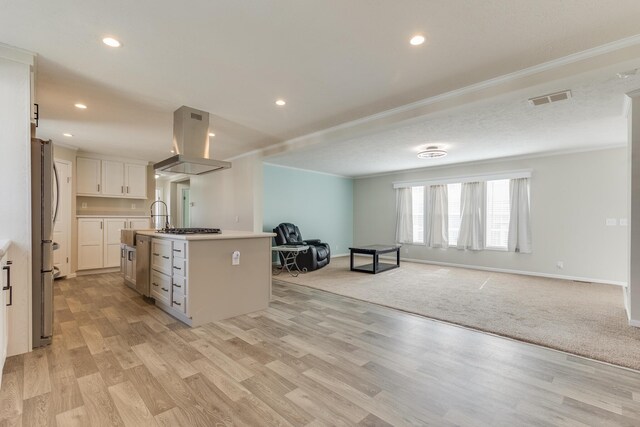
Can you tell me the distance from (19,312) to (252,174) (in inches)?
154

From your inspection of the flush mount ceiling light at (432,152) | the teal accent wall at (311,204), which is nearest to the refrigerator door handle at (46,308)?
the teal accent wall at (311,204)

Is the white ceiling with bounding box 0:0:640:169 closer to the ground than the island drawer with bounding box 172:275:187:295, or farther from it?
farther from it

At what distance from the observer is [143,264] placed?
402cm

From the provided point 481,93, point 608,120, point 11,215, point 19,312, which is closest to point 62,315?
point 19,312

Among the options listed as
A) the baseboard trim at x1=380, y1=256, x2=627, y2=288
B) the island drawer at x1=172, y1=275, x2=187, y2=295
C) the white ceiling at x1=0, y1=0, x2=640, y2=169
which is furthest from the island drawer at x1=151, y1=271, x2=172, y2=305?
the baseboard trim at x1=380, y1=256, x2=627, y2=288

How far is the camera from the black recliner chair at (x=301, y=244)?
6242 mm

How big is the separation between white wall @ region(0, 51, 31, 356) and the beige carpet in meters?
3.45

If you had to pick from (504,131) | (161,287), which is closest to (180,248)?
(161,287)

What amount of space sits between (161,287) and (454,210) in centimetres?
649

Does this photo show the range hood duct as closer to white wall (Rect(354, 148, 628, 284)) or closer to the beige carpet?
the beige carpet

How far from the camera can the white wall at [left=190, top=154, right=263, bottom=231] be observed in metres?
5.75

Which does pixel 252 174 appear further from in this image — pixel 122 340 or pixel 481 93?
pixel 481 93

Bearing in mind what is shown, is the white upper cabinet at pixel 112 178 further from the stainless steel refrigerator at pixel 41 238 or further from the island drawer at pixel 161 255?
the stainless steel refrigerator at pixel 41 238

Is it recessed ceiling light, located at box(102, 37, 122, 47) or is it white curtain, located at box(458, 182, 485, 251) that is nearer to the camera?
recessed ceiling light, located at box(102, 37, 122, 47)
